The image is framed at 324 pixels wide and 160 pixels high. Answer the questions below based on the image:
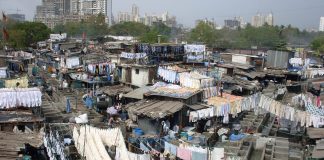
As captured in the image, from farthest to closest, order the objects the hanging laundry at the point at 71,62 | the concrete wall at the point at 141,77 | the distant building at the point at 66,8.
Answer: the distant building at the point at 66,8, the hanging laundry at the point at 71,62, the concrete wall at the point at 141,77

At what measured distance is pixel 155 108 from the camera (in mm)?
21094

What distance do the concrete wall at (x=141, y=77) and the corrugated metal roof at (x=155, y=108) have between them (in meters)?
6.14

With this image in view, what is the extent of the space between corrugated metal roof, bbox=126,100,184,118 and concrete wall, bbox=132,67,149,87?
6.14 m

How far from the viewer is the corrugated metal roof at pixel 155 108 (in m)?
20.1

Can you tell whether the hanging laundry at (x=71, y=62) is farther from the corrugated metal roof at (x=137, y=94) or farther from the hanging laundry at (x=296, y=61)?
the hanging laundry at (x=296, y=61)

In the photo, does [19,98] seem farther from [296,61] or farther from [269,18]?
[269,18]

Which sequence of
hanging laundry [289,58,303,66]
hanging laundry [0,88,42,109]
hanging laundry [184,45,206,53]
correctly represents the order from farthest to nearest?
1. hanging laundry [289,58,303,66]
2. hanging laundry [184,45,206,53]
3. hanging laundry [0,88,42,109]

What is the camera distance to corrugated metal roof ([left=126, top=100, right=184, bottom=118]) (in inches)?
792

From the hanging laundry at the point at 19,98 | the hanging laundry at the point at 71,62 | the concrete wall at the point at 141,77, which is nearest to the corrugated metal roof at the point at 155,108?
the hanging laundry at the point at 19,98

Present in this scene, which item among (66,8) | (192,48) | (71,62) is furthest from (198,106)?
(66,8)

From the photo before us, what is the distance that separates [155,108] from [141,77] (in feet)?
27.2

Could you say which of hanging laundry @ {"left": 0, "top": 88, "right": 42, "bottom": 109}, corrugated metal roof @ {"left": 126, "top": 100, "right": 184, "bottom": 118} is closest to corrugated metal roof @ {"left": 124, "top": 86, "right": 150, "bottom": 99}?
corrugated metal roof @ {"left": 126, "top": 100, "right": 184, "bottom": 118}

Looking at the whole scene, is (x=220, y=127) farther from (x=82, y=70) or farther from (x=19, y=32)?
(x=19, y=32)

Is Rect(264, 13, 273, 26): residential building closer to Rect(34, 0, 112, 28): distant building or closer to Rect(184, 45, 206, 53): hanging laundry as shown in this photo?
Rect(34, 0, 112, 28): distant building
